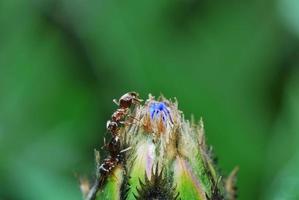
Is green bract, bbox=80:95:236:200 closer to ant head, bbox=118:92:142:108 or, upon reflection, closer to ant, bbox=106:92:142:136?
ant, bbox=106:92:142:136

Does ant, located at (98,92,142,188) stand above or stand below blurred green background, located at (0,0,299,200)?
below

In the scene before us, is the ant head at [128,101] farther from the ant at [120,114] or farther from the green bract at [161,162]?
the green bract at [161,162]

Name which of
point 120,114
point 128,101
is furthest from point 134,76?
point 120,114

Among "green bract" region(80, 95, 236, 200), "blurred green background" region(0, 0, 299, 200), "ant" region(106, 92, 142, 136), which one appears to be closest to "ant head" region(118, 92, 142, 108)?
"ant" region(106, 92, 142, 136)

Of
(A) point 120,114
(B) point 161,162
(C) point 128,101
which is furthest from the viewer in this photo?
(C) point 128,101

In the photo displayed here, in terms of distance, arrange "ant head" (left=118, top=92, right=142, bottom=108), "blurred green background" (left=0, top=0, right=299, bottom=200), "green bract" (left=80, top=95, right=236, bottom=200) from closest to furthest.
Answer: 1. "green bract" (left=80, top=95, right=236, bottom=200)
2. "ant head" (left=118, top=92, right=142, bottom=108)
3. "blurred green background" (left=0, top=0, right=299, bottom=200)

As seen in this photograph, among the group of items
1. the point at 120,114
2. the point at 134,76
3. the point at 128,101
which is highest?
the point at 134,76

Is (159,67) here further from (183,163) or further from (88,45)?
(183,163)

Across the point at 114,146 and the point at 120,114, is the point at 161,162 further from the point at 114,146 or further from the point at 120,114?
the point at 120,114
